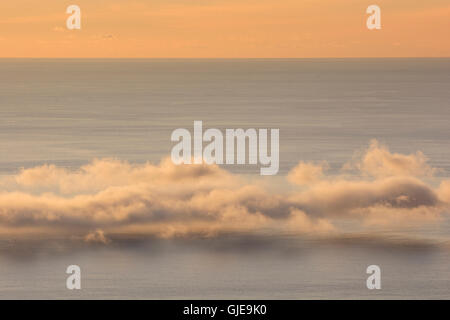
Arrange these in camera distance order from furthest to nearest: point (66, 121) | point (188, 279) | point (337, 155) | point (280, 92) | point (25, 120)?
point (280, 92), point (25, 120), point (66, 121), point (337, 155), point (188, 279)

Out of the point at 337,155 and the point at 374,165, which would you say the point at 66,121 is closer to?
the point at 337,155

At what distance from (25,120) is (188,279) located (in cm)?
9358

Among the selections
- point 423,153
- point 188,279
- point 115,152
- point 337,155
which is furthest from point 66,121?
point 188,279

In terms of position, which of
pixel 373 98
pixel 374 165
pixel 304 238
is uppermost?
pixel 373 98

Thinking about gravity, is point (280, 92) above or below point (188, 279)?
above

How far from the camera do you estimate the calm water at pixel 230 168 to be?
144 ft

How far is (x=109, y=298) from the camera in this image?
40625 mm

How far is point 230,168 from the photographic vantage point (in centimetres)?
7850

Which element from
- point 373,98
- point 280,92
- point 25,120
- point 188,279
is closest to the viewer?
point 188,279

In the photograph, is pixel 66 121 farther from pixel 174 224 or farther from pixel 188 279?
pixel 188 279

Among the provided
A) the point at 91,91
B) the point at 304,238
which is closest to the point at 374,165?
the point at 304,238

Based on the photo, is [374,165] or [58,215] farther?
[374,165]

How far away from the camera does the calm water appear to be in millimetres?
43812

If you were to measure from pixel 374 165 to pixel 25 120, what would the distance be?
71.7 metres
